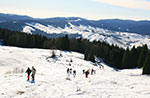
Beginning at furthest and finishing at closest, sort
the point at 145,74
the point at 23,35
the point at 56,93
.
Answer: the point at 23,35 < the point at 145,74 < the point at 56,93

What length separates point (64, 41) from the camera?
301ft

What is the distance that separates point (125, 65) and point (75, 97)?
59.9 metres

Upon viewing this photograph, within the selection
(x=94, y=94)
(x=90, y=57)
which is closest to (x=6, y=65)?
(x=94, y=94)

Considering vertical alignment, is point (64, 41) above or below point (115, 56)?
above

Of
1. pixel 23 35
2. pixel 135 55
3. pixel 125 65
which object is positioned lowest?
pixel 125 65

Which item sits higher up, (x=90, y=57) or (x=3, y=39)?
Result: (x=3, y=39)

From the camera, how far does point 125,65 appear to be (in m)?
71.4

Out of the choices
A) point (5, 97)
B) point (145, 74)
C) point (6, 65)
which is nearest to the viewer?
point (5, 97)

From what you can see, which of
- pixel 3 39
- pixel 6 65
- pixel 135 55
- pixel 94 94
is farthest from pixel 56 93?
pixel 3 39

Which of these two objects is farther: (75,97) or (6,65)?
(6,65)

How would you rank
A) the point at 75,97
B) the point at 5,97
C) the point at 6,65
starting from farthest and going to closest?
the point at 6,65, the point at 75,97, the point at 5,97

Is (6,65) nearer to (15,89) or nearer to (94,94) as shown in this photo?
(15,89)

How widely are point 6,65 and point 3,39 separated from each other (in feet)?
204

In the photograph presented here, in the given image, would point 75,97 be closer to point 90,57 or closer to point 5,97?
point 5,97
